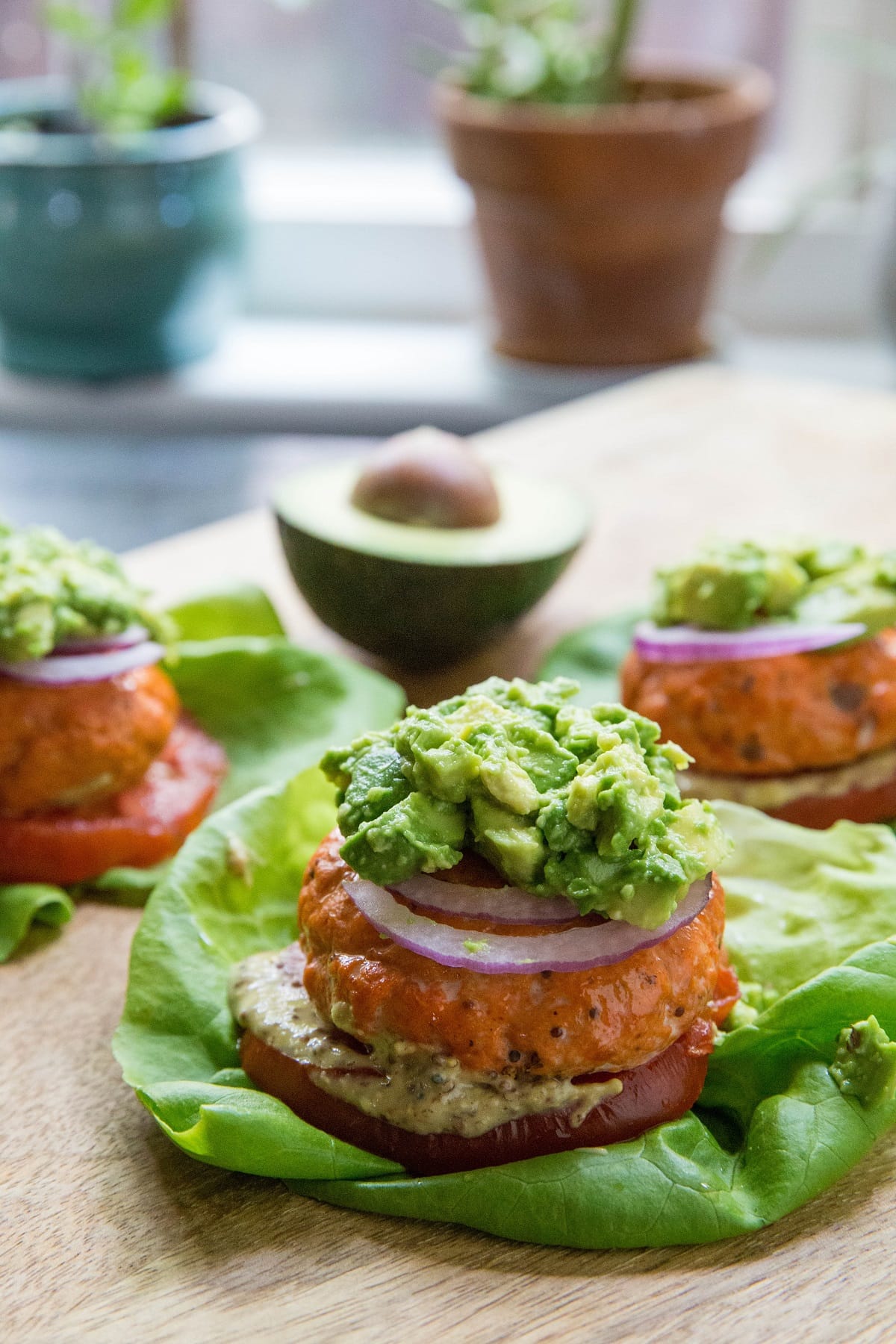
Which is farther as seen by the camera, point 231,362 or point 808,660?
point 231,362

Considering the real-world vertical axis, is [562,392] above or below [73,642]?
below

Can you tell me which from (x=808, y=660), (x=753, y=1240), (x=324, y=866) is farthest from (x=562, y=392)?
(x=753, y=1240)

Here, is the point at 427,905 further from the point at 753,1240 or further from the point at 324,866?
→ the point at 753,1240

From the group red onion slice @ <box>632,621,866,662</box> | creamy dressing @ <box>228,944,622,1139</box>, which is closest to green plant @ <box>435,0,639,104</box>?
red onion slice @ <box>632,621,866,662</box>

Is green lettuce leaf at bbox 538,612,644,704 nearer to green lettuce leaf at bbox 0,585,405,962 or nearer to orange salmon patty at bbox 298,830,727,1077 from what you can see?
green lettuce leaf at bbox 0,585,405,962

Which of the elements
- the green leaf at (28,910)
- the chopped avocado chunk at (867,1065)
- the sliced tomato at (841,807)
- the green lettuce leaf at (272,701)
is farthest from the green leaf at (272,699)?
the chopped avocado chunk at (867,1065)

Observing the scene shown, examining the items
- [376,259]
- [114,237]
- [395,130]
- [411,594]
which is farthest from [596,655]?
[395,130]

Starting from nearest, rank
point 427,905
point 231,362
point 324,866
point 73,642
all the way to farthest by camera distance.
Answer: point 427,905, point 324,866, point 73,642, point 231,362
